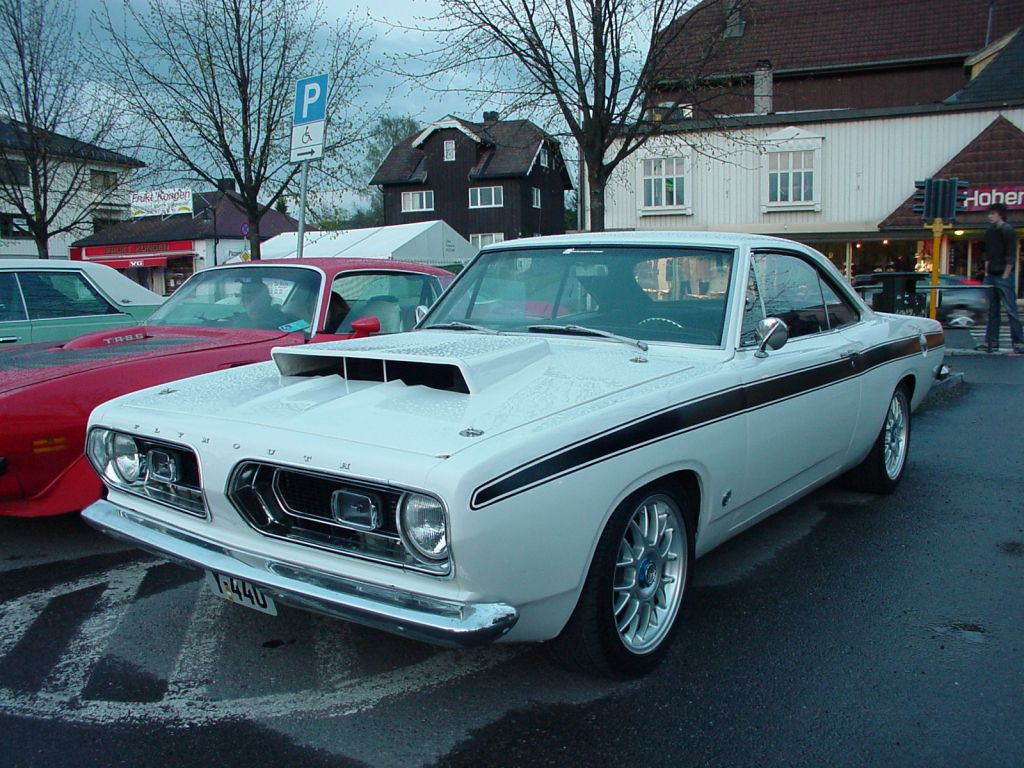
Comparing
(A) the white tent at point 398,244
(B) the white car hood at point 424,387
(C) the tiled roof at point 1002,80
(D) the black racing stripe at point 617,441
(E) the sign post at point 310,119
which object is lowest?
(D) the black racing stripe at point 617,441

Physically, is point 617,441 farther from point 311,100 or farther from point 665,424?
point 311,100

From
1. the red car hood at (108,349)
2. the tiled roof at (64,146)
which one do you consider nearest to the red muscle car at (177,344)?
the red car hood at (108,349)

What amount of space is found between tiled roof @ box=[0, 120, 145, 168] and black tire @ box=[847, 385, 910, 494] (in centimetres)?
1201

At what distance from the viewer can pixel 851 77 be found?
105 feet

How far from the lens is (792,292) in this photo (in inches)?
171

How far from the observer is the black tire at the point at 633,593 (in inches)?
109

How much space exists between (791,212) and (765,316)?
82.1ft

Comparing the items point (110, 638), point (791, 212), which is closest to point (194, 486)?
point (110, 638)

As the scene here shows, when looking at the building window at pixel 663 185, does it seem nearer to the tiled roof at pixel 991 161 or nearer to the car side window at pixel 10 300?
the tiled roof at pixel 991 161

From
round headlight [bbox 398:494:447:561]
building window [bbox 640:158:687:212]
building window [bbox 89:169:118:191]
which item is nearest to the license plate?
round headlight [bbox 398:494:447:561]

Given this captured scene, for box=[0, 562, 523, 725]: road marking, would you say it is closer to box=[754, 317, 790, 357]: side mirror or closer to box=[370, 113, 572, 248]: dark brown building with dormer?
box=[754, 317, 790, 357]: side mirror

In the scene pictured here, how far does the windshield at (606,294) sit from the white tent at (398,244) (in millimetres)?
17028

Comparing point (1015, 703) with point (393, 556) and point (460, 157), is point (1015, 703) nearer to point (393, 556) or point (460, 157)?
point (393, 556)

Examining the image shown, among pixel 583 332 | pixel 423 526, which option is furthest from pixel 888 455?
pixel 423 526
